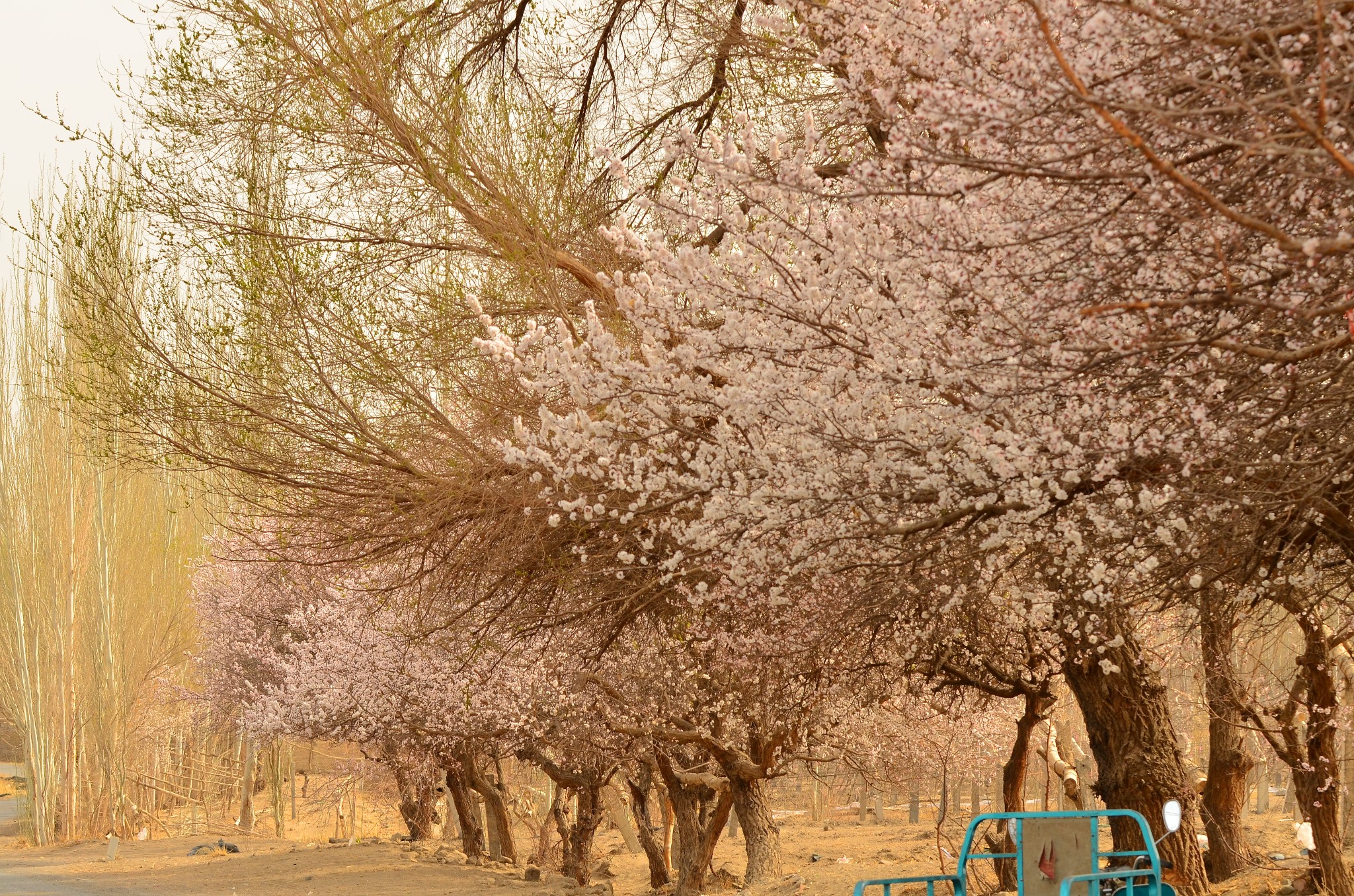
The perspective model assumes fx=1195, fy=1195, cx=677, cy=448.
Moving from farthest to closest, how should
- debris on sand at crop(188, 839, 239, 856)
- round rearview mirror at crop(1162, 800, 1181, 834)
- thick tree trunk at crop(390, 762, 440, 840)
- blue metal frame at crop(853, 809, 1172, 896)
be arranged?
debris on sand at crop(188, 839, 239, 856)
thick tree trunk at crop(390, 762, 440, 840)
blue metal frame at crop(853, 809, 1172, 896)
round rearview mirror at crop(1162, 800, 1181, 834)

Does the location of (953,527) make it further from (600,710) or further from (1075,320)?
(600,710)

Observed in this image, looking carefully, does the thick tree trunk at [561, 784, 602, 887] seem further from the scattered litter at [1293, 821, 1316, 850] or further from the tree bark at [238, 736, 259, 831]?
the tree bark at [238, 736, 259, 831]

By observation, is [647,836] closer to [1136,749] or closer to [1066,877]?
[1136,749]

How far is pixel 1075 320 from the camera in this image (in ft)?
14.9

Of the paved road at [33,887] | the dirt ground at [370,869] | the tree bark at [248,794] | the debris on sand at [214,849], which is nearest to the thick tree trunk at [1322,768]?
the dirt ground at [370,869]

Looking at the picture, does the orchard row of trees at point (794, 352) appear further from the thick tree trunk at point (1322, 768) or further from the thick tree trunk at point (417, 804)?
the thick tree trunk at point (417, 804)

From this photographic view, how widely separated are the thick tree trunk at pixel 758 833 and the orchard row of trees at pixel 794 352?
9 centimetres

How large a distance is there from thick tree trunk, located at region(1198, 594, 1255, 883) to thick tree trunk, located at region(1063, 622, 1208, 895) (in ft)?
2.54

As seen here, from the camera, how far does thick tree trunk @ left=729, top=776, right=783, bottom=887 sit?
638 inches

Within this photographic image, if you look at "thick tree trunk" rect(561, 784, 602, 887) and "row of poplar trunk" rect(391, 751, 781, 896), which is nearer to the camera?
"row of poplar trunk" rect(391, 751, 781, 896)

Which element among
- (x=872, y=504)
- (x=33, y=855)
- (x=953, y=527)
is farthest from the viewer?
(x=33, y=855)

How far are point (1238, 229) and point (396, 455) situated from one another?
6331mm

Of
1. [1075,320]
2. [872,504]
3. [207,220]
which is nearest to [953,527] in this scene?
[872,504]

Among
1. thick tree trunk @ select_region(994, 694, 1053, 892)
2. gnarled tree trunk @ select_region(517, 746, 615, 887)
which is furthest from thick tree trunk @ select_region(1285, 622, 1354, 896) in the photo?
gnarled tree trunk @ select_region(517, 746, 615, 887)
